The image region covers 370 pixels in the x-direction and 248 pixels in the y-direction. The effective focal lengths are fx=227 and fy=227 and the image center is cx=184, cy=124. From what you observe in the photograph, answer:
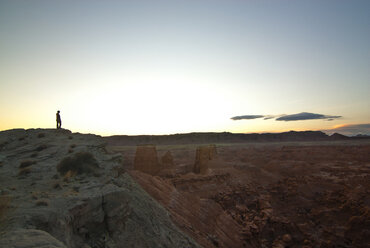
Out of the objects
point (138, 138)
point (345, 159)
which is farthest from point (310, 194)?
point (138, 138)

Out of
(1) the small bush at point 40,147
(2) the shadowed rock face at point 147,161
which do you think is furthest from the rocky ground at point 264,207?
(1) the small bush at point 40,147

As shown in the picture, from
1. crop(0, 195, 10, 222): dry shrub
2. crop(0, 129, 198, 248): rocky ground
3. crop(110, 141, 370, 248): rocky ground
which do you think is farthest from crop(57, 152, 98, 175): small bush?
crop(110, 141, 370, 248): rocky ground

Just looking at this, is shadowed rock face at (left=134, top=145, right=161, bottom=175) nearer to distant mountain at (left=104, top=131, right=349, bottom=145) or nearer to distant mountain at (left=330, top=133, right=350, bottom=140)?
distant mountain at (left=104, top=131, right=349, bottom=145)

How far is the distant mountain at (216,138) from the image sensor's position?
136 m

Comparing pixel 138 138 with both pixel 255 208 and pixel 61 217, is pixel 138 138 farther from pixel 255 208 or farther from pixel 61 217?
pixel 61 217

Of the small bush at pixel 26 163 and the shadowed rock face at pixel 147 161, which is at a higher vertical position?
the small bush at pixel 26 163

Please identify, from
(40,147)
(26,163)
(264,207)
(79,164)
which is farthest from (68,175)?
(264,207)

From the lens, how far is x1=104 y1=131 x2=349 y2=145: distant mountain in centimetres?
13575

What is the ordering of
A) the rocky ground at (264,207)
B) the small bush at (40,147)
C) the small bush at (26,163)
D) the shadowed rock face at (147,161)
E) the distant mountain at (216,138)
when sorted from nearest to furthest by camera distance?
the small bush at (26,163), the small bush at (40,147), the rocky ground at (264,207), the shadowed rock face at (147,161), the distant mountain at (216,138)

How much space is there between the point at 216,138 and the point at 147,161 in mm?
113103

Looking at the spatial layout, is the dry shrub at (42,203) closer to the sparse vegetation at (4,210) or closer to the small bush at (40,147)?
the sparse vegetation at (4,210)

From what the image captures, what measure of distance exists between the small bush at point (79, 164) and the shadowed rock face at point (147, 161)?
21930 mm

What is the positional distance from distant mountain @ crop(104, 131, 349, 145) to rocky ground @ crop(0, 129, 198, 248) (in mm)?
123604

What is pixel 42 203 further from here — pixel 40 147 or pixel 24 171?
pixel 40 147
